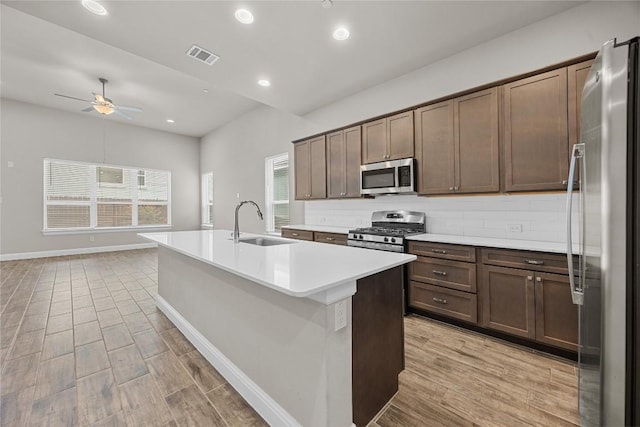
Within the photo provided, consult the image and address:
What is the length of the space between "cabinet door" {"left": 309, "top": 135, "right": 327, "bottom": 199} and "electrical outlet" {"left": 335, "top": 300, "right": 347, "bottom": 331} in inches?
120

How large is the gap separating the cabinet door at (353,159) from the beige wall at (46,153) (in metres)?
6.36

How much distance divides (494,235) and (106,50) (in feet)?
18.2

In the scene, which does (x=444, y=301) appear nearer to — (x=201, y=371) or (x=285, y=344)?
(x=285, y=344)

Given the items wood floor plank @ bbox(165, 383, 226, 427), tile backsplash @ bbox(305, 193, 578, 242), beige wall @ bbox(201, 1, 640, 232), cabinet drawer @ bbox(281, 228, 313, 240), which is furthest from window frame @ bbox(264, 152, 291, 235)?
wood floor plank @ bbox(165, 383, 226, 427)

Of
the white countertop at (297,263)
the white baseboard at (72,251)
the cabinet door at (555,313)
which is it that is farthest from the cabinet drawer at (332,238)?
the white baseboard at (72,251)

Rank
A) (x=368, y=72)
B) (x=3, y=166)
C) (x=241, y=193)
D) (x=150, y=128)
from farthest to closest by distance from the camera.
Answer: (x=150, y=128)
(x=241, y=193)
(x=3, y=166)
(x=368, y=72)

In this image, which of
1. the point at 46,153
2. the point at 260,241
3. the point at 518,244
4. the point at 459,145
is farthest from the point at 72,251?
the point at 518,244

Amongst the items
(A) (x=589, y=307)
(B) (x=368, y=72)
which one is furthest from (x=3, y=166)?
(A) (x=589, y=307)

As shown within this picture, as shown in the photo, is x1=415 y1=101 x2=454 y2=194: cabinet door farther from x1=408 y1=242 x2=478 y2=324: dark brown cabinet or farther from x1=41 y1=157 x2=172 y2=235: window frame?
x1=41 y1=157 x2=172 y2=235: window frame

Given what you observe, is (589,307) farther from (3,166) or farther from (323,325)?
(3,166)

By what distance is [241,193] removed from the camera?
254 inches

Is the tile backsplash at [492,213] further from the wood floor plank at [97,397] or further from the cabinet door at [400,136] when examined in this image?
the wood floor plank at [97,397]

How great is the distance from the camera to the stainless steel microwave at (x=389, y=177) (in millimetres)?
3121

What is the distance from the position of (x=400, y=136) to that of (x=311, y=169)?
1.67 m
